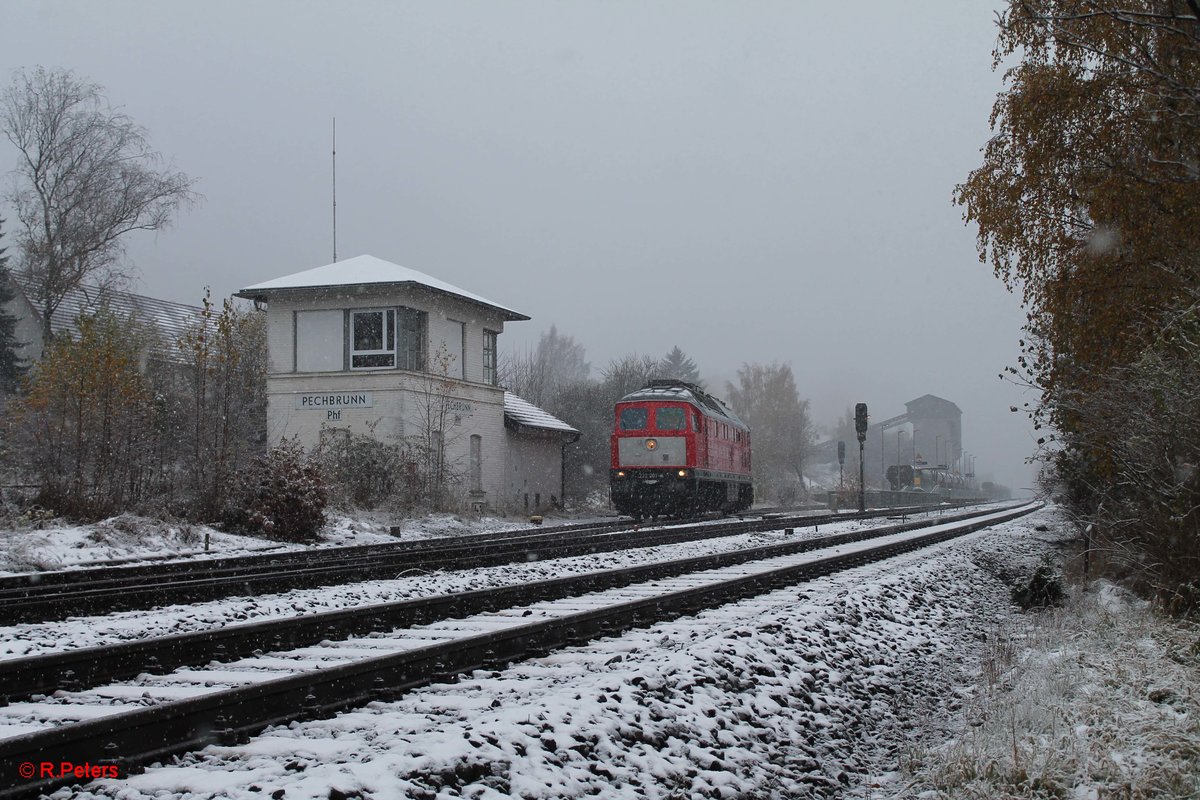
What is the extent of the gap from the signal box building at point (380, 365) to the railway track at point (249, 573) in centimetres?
1081

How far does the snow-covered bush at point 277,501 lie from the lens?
1884 cm

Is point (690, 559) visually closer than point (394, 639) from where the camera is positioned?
No

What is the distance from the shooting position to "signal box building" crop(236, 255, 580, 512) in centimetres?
3016

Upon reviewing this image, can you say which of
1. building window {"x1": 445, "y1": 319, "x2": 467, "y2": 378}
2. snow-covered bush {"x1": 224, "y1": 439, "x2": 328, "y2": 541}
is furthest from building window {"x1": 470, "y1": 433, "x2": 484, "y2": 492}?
snow-covered bush {"x1": 224, "y1": 439, "x2": 328, "y2": 541}

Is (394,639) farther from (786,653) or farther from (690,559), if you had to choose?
(690,559)

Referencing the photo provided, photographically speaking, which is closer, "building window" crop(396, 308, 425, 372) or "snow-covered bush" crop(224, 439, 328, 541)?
"snow-covered bush" crop(224, 439, 328, 541)

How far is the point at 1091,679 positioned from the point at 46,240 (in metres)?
36.8

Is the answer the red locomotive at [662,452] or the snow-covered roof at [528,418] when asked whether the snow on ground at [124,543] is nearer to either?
the red locomotive at [662,452]

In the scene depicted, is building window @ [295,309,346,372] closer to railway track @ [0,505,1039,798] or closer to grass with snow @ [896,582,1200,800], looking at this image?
railway track @ [0,505,1039,798]

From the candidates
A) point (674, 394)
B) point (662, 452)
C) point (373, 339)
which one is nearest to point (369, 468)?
point (373, 339)

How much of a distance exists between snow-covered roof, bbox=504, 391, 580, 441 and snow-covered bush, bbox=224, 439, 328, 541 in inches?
612

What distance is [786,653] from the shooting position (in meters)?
7.22

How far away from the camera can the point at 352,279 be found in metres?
30.9

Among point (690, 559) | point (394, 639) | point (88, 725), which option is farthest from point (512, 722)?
point (690, 559)
